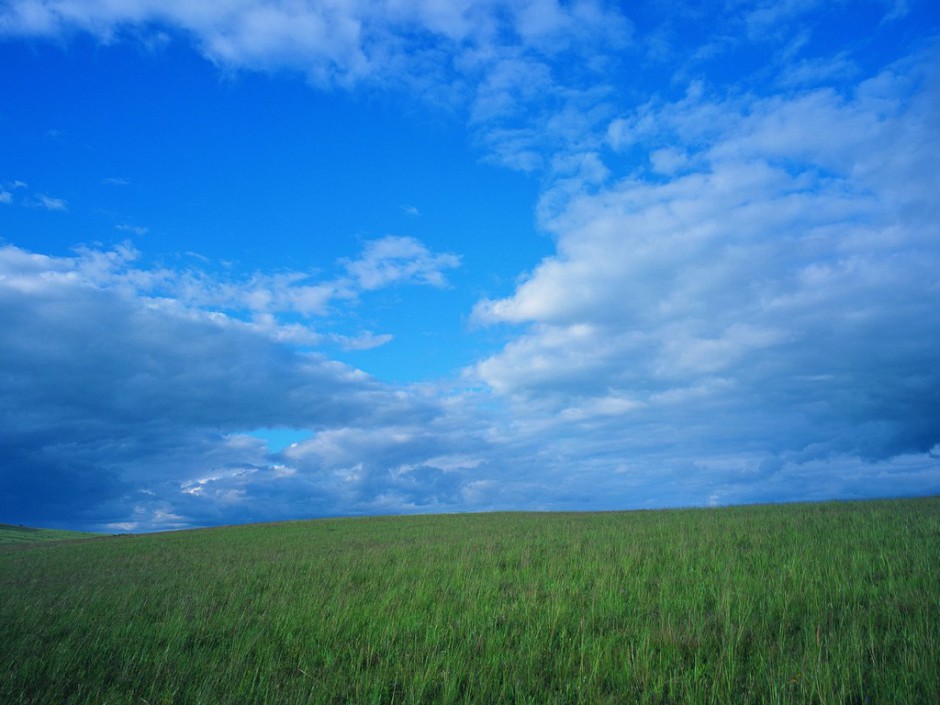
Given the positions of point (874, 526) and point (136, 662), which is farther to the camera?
point (874, 526)

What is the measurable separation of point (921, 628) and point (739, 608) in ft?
7.28

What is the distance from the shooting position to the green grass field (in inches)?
241

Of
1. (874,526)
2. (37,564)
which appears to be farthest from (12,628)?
(874,526)

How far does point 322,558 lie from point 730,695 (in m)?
15.3

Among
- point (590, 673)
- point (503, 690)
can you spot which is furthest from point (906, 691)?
point (503, 690)

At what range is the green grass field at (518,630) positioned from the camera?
613 centimetres

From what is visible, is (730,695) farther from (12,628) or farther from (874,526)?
(874,526)

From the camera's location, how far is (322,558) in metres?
18.4

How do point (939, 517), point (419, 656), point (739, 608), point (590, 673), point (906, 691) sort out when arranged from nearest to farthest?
point (906, 691), point (590, 673), point (419, 656), point (739, 608), point (939, 517)

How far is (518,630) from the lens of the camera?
26.6 ft

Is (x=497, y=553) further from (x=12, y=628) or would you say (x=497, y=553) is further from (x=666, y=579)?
(x=12, y=628)

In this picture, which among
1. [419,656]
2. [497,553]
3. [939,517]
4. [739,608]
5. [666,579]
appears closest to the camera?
[419,656]

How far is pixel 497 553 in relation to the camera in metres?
16.8

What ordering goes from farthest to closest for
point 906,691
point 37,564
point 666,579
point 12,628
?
point 37,564 < point 666,579 < point 12,628 < point 906,691
